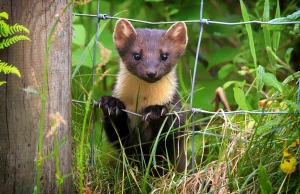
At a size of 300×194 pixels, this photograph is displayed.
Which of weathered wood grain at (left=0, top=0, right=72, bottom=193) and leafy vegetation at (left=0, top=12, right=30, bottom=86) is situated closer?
leafy vegetation at (left=0, top=12, right=30, bottom=86)

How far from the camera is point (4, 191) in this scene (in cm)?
396

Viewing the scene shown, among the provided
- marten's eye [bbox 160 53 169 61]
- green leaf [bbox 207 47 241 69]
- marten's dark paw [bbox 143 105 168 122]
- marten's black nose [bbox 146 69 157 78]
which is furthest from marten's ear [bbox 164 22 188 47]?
green leaf [bbox 207 47 241 69]

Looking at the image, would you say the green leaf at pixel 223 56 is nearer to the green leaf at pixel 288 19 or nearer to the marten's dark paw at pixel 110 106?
the marten's dark paw at pixel 110 106

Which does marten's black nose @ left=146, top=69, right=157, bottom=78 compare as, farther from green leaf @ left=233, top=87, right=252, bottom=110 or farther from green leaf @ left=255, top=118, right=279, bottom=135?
green leaf @ left=255, top=118, right=279, bottom=135

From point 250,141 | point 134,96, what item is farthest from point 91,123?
point 250,141

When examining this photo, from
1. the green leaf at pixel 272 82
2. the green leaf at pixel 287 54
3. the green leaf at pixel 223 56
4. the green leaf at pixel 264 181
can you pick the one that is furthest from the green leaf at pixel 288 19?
the green leaf at pixel 223 56

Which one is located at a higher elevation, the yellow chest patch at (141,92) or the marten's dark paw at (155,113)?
the yellow chest patch at (141,92)

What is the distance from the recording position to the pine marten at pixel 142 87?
4719 millimetres

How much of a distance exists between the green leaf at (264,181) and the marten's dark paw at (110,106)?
1373 millimetres

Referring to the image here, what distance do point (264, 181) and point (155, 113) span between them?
112 centimetres

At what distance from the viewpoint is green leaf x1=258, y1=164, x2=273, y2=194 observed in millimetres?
3629

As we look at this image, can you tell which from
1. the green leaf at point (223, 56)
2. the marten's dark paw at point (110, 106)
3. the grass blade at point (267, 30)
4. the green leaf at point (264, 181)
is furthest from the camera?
the green leaf at point (223, 56)

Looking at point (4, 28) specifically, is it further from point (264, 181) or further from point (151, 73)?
point (264, 181)

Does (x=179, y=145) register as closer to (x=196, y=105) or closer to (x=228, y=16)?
(x=196, y=105)
